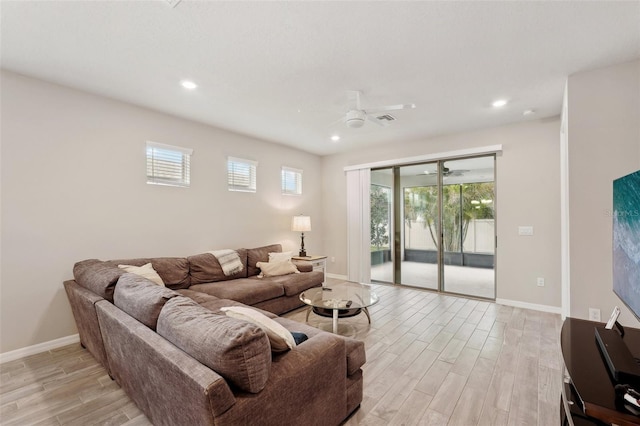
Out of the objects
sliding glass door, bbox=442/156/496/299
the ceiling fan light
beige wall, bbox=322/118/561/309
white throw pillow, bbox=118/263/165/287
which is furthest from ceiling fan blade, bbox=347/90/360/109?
white throw pillow, bbox=118/263/165/287

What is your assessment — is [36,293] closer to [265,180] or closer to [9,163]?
[9,163]

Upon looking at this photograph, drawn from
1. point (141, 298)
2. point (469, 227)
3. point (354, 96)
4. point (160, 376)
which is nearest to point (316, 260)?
point (469, 227)

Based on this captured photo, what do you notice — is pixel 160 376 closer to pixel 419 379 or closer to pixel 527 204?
pixel 419 379

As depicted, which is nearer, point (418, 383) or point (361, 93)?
point (418, 383)

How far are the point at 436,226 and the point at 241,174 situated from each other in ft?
11.4

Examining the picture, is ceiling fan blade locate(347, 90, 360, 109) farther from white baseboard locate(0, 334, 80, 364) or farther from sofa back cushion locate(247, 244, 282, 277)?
white baseboard locate(0, 334, 80, 364)

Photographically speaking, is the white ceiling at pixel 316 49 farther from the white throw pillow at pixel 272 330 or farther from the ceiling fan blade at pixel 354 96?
the white throw pillow at pixel 272 330

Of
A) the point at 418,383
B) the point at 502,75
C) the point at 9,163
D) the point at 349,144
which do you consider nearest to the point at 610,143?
the point at 502,75

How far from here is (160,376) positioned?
4.47ft

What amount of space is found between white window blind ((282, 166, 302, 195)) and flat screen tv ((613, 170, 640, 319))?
14.9 ft

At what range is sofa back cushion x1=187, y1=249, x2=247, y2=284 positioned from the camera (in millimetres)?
3645

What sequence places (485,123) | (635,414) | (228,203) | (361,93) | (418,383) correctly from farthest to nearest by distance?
(228,203), (485,123), (361,93), (418,383), (635,414)

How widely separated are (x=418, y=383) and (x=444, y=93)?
2.91 meters

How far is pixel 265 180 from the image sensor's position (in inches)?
200
